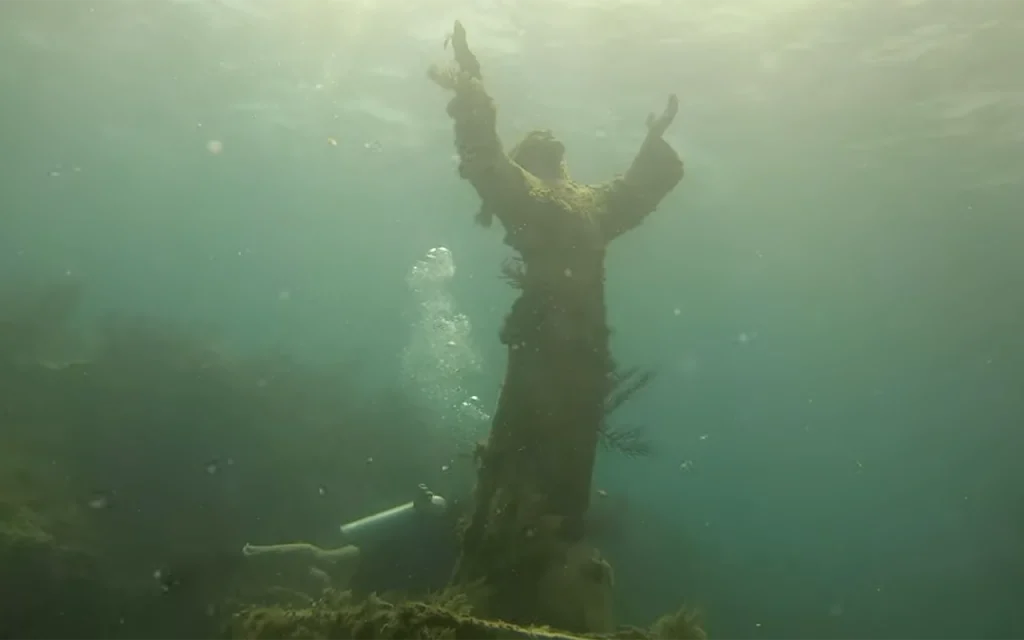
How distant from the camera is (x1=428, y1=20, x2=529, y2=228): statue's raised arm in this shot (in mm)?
9984

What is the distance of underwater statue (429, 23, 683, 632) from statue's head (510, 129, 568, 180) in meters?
0.25

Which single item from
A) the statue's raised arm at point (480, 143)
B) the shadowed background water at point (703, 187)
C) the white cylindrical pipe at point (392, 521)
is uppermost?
the shadowed background water at point (703, 187)

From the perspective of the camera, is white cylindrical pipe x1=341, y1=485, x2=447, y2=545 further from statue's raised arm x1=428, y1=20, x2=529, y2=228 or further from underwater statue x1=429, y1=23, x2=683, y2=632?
statue's raised arm x1=428, y1=20, x2=529, y2=228

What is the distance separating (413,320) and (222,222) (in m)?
50.1

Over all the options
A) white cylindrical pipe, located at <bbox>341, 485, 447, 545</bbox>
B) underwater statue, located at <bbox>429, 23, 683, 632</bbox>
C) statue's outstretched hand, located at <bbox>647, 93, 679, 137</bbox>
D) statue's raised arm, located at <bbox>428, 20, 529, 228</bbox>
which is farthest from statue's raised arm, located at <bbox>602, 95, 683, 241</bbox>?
white cylindrical pipe, located at <bbox>341, 485, 447, 545</bbox>

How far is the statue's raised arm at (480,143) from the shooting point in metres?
9.98

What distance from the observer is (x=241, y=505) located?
1582 cm

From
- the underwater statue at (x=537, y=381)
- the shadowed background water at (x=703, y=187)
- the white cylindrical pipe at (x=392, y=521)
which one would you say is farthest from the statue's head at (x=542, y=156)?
the shadowed background water at (x=703, y=187)

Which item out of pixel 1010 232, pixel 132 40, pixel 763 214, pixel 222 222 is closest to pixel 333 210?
pixel 222 222

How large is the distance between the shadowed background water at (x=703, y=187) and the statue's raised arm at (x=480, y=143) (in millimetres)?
10098

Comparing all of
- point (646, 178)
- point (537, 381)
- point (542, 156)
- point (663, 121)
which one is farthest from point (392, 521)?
point (663, 121)

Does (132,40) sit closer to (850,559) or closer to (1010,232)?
(1010,232)

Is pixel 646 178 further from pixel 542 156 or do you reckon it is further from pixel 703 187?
pixel 703 187

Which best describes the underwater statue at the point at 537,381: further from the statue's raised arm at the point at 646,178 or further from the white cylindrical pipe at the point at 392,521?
the white cylindrical pipe at the point at 392,521
